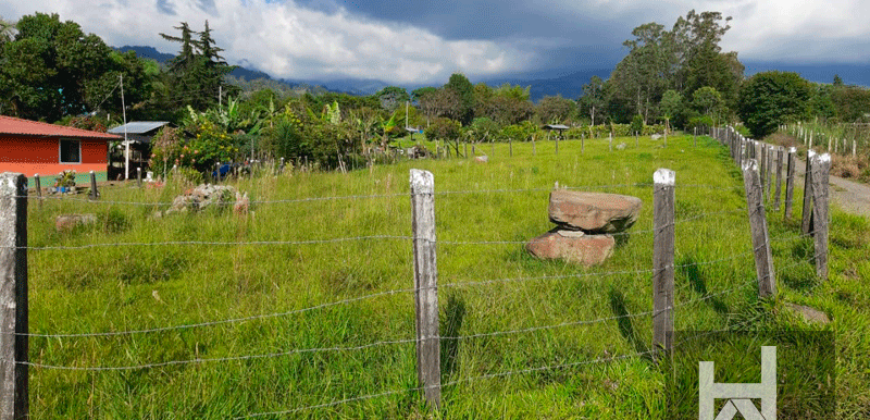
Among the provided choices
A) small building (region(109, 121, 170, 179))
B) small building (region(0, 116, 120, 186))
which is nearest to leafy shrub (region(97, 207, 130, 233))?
small building (region(0, 116, 120, 186))

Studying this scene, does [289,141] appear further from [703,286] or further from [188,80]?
[188,80]

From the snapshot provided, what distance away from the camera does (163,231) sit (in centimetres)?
745

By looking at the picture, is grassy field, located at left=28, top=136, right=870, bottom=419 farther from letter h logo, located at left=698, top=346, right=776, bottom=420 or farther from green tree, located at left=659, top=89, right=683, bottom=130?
green tree, located at left=659, top=89, right=683, bottom=130

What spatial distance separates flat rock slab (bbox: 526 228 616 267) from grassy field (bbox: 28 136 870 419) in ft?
0.78

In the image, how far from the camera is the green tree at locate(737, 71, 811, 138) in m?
47.5

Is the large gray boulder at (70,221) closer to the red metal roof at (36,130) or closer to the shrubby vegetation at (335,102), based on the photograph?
the shrubby vegetation at (335,102)

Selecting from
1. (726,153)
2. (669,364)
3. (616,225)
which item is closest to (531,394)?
(669,364)

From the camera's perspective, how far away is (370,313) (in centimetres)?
450

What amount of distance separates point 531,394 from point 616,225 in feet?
13.4

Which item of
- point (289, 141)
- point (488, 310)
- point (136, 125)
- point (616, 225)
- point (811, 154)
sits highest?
point (136, 125)

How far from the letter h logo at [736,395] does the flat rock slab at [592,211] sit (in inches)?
134

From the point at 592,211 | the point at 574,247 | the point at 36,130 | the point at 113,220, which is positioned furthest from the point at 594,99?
the point at 113,220

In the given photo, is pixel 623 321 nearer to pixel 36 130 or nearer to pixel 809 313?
pixel 809 313

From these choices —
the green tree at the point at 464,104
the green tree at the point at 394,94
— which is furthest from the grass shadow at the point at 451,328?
the green tree at the point at 394,94
